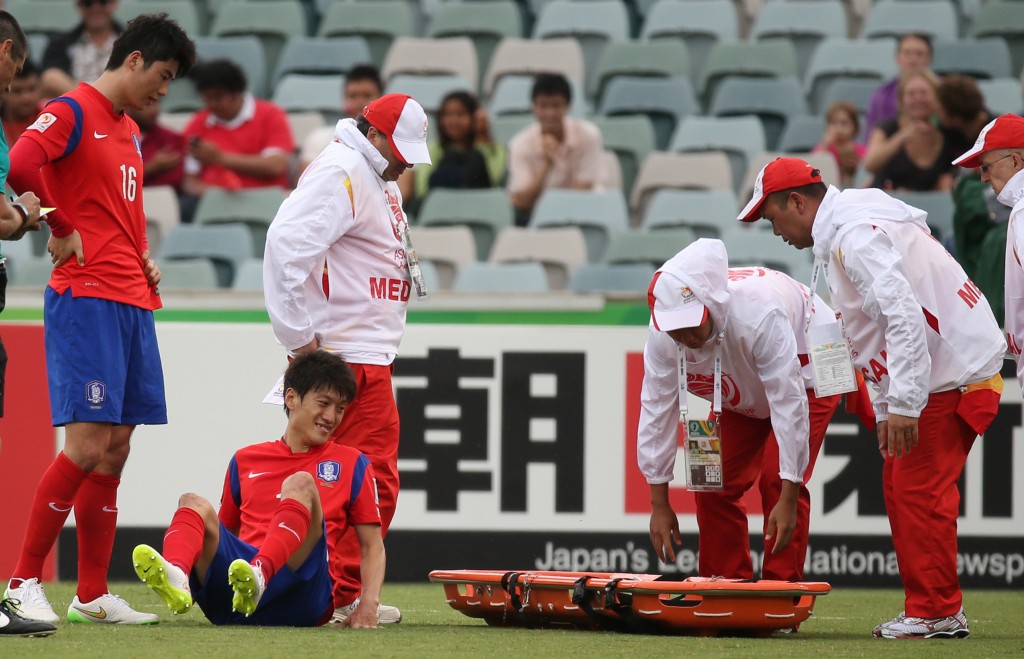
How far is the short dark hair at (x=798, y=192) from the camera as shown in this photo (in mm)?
5613

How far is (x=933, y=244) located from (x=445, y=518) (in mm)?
3296

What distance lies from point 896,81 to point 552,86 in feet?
8.42

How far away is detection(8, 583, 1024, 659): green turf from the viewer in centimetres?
432

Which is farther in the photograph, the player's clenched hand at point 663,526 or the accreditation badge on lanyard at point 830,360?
the player's clenched hand at point 663,526

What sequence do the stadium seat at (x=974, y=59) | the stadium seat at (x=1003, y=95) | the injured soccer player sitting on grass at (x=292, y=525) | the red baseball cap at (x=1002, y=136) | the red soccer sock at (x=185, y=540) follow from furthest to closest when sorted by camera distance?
1. the stadium seat at (x=974, y=59)
2. the stadium seat at (x=1003, y=95)
3. the red baseball cap at (x=1002, y=136)
4. the injured soccer player sitting on grass at (x=292, y=525)
5. the red soccer sock at (x=185, y=540)

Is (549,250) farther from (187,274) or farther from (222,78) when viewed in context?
(222,78)

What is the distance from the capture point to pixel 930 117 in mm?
9859

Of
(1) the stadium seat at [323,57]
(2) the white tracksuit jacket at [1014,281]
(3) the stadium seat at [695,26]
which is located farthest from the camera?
(3) the stadium seat at [695,26]

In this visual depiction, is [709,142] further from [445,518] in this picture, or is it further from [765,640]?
[765,640]

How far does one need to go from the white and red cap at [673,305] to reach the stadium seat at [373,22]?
26.3 ft

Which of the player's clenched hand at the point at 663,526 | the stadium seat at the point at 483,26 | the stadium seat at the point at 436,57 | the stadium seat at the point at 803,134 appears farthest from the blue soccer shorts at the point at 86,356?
the stadium seat at the point at 483,26

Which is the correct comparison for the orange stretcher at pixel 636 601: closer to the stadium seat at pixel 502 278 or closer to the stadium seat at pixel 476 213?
the stadium seat at pixel 502 278

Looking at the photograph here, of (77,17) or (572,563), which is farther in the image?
(77,17)

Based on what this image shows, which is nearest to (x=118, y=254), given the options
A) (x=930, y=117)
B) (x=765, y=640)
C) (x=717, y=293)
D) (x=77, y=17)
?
(x=717, y=293)
